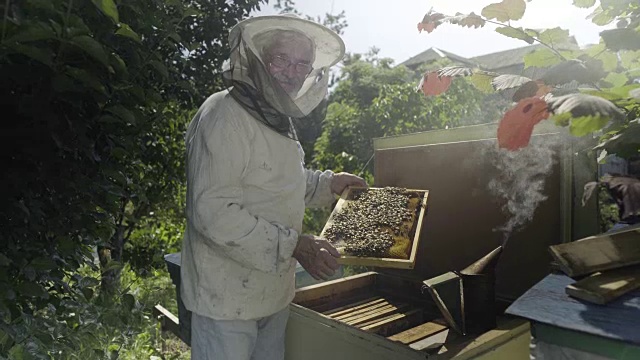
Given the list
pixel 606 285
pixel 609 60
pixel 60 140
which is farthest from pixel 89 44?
pixel 609 60

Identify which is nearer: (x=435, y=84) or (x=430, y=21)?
(x=430, y=21)

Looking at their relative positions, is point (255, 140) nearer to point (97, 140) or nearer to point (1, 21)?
point (97, 140)

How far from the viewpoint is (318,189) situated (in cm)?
257

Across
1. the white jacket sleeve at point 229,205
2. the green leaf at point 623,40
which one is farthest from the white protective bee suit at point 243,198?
the green leaf at point 623,40

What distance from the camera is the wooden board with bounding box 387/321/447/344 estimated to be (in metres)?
1.98

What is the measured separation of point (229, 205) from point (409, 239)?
3.01 ft

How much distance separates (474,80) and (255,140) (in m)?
0.93

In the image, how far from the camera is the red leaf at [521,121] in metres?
1.28

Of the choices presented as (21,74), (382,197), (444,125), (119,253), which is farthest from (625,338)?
(444,125)

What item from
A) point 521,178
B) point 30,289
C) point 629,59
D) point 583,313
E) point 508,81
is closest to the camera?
point 583,313

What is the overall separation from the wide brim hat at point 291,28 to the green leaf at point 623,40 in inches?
44.0

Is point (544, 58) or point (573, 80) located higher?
point (544, 58)

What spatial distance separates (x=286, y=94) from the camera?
1943 mm

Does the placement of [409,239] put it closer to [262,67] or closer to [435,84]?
[435,84]
